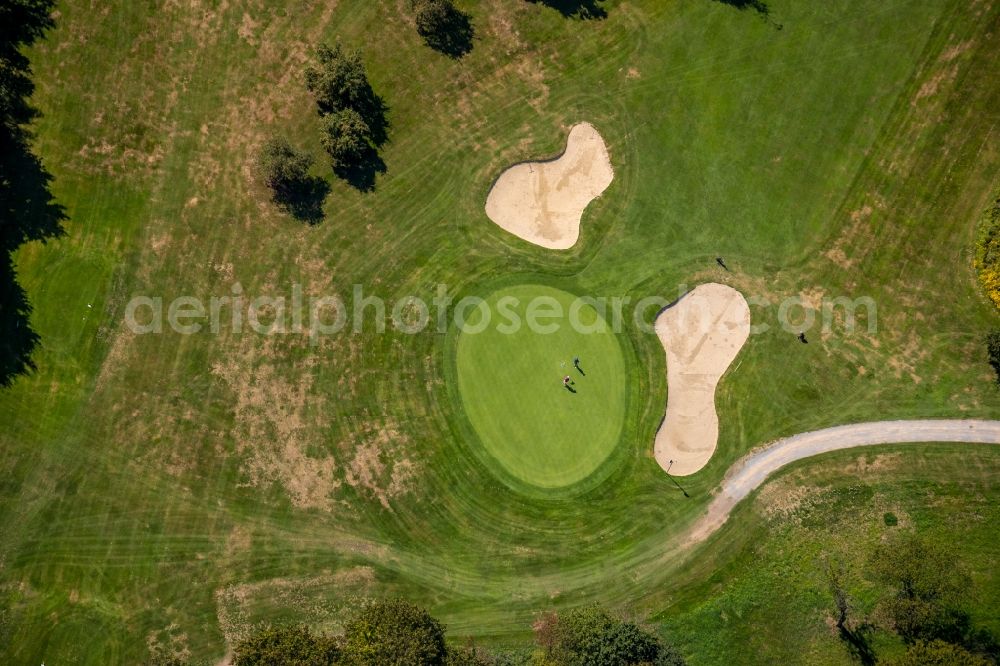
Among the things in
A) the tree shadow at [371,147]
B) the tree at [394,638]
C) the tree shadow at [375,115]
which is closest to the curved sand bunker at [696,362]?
the tree at [394,638]

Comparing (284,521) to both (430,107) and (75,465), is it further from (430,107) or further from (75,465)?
(430,107)

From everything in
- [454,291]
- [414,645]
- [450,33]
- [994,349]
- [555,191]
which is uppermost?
[450,33]

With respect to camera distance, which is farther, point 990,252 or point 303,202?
point 303,202

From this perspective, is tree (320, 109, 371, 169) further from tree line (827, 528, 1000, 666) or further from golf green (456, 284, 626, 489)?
tree line (827, 528, 1000, 666)

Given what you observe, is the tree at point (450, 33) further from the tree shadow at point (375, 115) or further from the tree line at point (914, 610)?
the tree line at point (914, 610)

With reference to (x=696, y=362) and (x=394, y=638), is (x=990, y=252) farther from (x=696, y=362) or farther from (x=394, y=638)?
(x=394, y=638)

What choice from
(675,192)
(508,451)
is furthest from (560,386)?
(675,192)

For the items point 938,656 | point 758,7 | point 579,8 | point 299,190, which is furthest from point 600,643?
point 758,7
